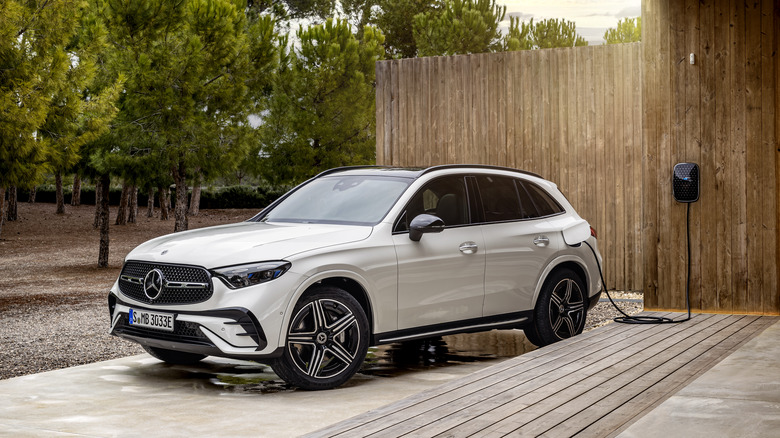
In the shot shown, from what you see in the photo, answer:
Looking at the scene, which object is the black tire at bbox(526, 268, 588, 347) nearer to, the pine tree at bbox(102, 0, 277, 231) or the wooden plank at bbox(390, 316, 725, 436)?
the wooden plank at bbox(390, 316, 725, 436)

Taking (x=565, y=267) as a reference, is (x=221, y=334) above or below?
below

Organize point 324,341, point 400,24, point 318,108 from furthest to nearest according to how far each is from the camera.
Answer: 1. point 400,24
2. point 318,108
3. point 324,341

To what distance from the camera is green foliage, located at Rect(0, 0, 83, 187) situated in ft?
45.8

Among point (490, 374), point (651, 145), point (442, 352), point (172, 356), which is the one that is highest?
point (651, 145)

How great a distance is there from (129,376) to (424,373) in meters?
2.33

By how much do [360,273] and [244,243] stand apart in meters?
0.88

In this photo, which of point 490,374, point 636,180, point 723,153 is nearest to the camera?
point 490,374

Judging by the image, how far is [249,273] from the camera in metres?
6.62

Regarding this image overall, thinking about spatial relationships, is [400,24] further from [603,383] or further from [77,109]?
[603,383]

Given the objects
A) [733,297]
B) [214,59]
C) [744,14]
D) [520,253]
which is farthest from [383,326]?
[214,59]

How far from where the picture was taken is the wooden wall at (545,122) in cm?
1290

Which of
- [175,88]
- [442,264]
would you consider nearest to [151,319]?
[442,264]

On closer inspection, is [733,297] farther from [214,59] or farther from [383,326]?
[214,59]

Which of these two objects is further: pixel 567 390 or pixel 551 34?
pixel 551 34
